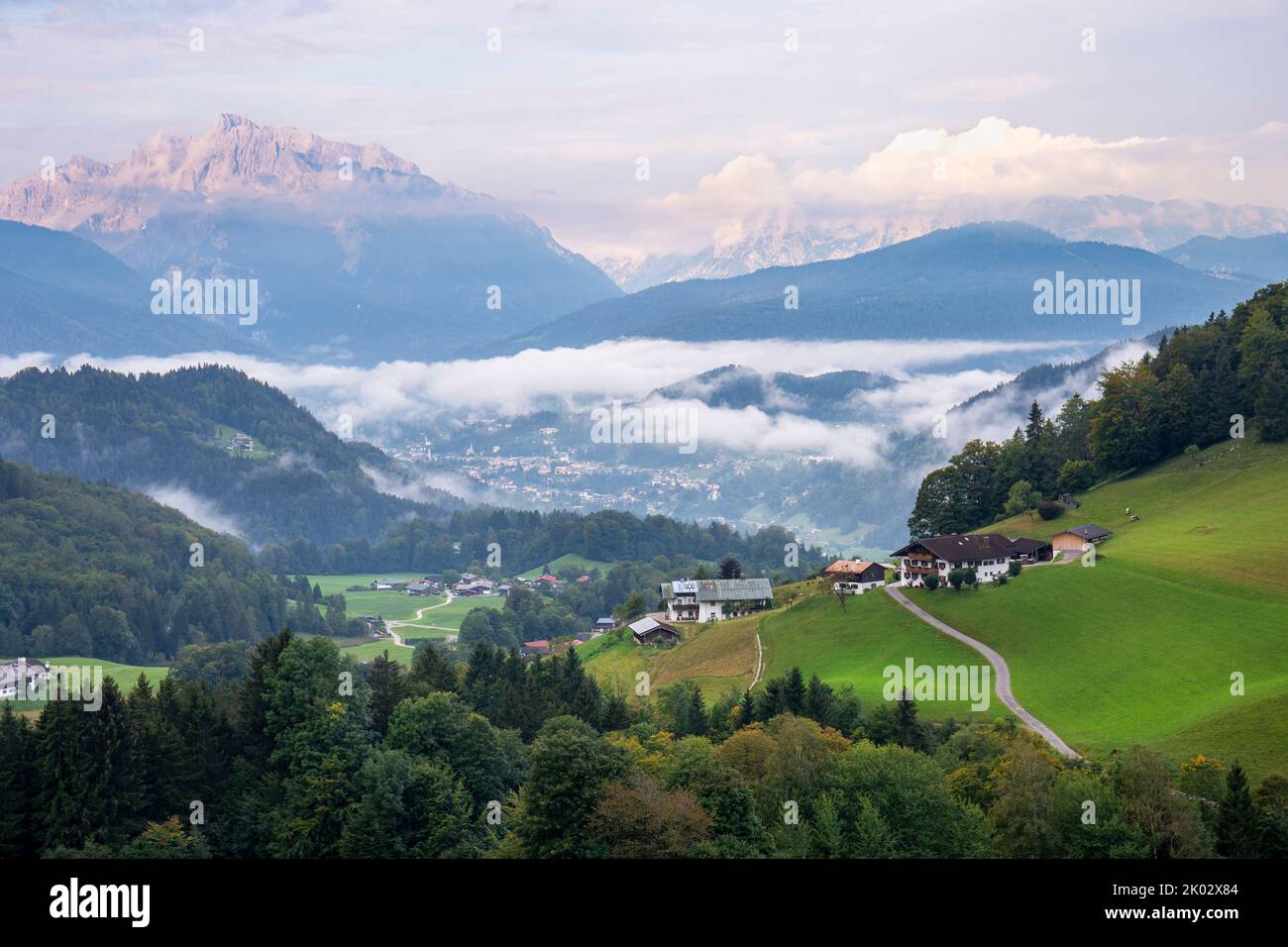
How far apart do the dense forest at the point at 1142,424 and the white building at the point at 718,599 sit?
637 inches

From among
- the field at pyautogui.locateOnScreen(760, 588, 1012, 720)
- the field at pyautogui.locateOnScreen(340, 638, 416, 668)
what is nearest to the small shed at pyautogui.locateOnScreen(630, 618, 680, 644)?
the field at pyautogui.locateOnScreen(760, 588, 1012, 720)

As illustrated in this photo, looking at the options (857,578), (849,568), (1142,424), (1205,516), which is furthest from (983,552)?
(1142,424)

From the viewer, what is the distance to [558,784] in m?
43.8

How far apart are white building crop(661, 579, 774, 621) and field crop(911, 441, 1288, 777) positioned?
20308 millimetres

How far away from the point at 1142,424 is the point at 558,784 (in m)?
82.6

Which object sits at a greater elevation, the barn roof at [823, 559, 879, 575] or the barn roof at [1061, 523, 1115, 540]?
the barn roof at [1061, 523, 1115, 540]

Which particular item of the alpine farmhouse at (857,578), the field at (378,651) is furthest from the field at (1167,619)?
the field at (378,651)

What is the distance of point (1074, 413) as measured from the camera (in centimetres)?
12238

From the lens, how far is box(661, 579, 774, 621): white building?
111 metres

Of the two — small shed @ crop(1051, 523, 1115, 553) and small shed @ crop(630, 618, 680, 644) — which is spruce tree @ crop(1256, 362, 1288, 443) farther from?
small shed @ crop(630, 618, 680, 644)

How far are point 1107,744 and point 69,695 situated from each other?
1757 inches
